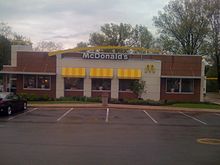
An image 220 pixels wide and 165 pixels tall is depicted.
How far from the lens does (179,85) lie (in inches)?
1544

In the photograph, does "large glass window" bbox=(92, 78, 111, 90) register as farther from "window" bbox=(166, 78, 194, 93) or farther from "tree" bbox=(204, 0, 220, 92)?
"tree" bbox=(204, 0, 220, 92)

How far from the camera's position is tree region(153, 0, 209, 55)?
58906 mm

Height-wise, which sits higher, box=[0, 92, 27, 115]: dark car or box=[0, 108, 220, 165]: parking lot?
box=[0, 92, 27, 115]: dark car

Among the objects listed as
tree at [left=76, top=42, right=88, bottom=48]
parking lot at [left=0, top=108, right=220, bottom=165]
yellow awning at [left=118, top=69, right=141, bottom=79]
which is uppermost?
tree at [left=76, top=42, right=88, bottom=48]

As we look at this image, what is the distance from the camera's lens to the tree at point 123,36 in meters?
80.6

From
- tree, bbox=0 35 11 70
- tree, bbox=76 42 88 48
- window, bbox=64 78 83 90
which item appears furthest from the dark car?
tree, bbox=76 42 88 48

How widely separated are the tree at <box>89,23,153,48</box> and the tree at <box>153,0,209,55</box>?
15.3m

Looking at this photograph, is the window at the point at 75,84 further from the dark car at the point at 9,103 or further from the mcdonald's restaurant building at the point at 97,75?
the dark car at the point at 9,103

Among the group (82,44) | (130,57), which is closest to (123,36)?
(82,44)

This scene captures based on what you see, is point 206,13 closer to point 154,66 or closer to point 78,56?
point 154,66

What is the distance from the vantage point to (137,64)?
1515 inches

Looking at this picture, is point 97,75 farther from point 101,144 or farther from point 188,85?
point 101,144

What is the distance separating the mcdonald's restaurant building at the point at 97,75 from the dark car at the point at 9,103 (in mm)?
11768

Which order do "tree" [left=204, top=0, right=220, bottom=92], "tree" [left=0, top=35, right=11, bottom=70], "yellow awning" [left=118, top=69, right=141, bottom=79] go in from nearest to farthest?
"yellow awning" [left=118, top=69, right=141, bottom=79], "tree" [left=204, top=0, right=220, bottom=92], "tree" [left=0, top=35, right=11, bottom=70]
